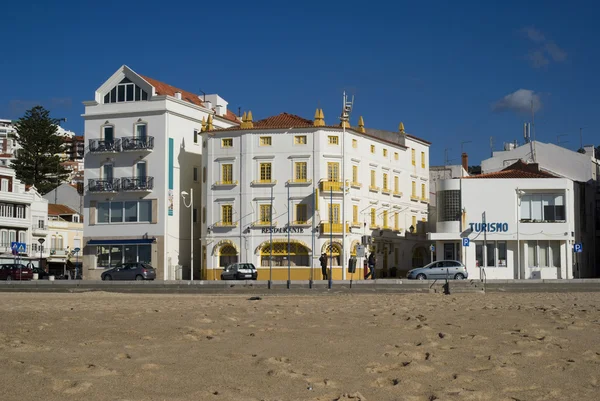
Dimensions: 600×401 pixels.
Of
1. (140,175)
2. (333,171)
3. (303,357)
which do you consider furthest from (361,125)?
(303,357)

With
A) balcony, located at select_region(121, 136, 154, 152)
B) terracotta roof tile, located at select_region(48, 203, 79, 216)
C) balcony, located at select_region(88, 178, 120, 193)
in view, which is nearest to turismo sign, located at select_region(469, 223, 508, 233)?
balcony, located at select_region(121, 136, 154, 152)

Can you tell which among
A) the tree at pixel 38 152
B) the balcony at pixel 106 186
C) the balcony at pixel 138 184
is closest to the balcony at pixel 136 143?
the balcony at pixel 138 184

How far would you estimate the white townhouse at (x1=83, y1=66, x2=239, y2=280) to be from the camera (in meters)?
66.4

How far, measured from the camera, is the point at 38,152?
335ft

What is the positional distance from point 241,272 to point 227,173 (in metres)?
9.54

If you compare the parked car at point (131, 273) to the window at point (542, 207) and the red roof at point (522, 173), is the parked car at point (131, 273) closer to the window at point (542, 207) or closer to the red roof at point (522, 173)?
the red roof at point (522, 173)

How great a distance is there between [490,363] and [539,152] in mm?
62857

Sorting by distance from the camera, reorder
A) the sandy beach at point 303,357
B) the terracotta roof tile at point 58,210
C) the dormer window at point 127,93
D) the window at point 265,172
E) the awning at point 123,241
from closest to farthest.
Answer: the sandy beach at point 303,357
the window at point 265,172
the awning at point 123,241
the dormer window at point 127,93
the terracotta roof tile at point 58,210

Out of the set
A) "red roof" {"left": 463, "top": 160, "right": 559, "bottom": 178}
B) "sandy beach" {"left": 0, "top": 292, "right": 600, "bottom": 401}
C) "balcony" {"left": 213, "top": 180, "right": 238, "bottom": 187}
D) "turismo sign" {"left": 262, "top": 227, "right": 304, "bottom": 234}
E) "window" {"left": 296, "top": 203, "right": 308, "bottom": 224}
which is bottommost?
"sandy beach" {"left": 0, "top": 292, "right": 600, "bottom": 401}

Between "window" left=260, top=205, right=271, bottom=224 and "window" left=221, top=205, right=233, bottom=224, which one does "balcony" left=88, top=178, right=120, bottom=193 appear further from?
"window" left=260, top=205, right=271, bottom=224

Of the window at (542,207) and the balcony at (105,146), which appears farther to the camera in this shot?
the balcony at (105,146)

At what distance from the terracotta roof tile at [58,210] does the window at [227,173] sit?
30153mm

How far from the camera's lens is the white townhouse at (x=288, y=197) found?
A: 206 feet

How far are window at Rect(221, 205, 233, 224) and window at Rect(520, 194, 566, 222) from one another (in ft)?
69.1
